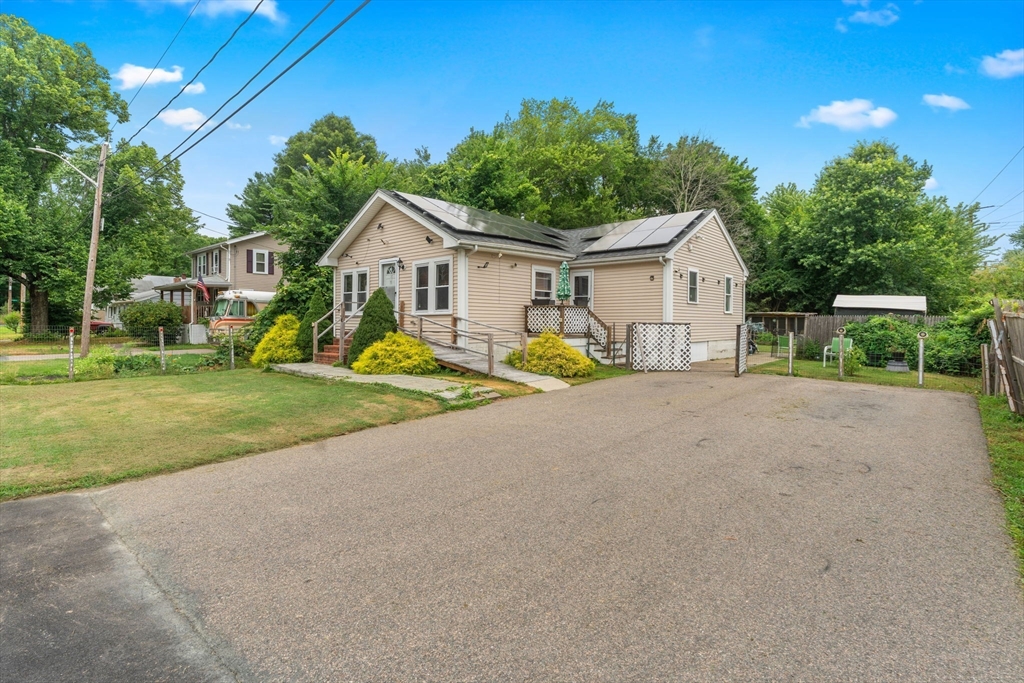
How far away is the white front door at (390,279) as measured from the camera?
16656 millimetres

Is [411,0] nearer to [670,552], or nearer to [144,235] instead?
[670,552]

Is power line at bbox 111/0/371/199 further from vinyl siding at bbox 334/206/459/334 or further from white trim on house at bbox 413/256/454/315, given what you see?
white trim on house at bbox 413/256/454/315

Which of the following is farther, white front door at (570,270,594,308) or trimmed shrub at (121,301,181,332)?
trimmed shrub at (121,301,181,332)

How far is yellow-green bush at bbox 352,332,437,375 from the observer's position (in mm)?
13156

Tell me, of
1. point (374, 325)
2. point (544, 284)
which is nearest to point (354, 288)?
point (374, 325)

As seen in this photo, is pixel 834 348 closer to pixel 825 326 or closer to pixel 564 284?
pixel 825 326

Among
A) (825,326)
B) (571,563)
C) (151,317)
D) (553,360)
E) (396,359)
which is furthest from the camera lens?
(151,317)

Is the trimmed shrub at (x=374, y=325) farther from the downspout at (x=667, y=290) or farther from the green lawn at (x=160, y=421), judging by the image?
the downspout at (x=667, y=290)

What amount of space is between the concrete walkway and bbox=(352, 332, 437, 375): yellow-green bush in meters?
0.43

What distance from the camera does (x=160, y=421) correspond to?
791cm

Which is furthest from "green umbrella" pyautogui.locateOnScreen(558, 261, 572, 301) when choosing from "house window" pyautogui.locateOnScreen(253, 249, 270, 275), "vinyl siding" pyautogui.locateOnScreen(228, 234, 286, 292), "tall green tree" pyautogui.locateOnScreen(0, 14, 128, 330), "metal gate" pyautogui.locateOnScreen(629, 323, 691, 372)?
"house window" pyautogui.locateOnScreen(253, 249, 270, 275)

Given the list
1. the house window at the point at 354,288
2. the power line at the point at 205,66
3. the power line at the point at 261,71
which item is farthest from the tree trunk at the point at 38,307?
the power line at the point at 261,71

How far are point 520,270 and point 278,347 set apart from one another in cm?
793

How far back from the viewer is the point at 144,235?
28.2m
